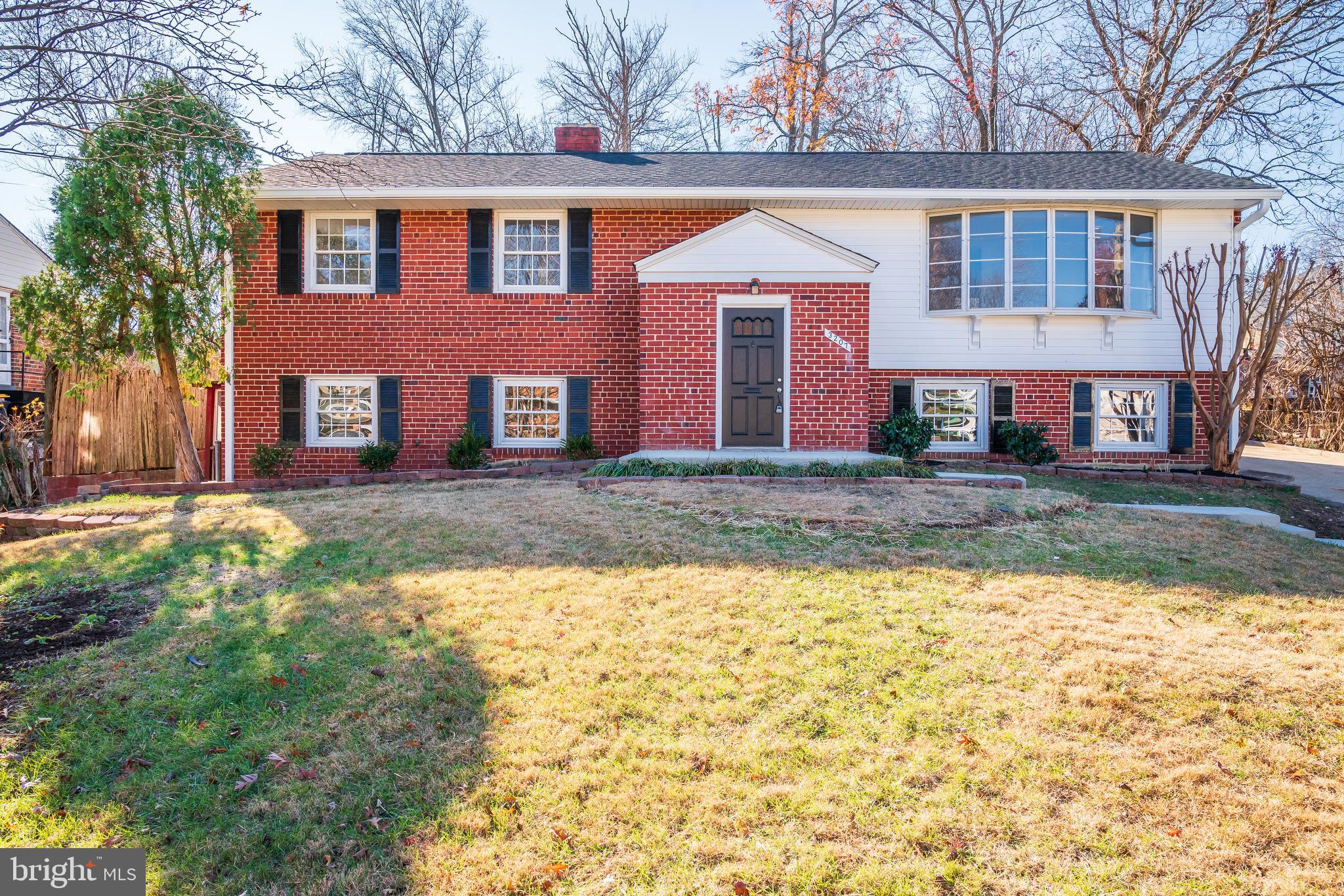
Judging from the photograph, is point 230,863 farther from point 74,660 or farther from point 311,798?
point 74,660

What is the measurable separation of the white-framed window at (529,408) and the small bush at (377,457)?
168 cm

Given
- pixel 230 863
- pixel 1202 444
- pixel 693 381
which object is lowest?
pixel 230 863

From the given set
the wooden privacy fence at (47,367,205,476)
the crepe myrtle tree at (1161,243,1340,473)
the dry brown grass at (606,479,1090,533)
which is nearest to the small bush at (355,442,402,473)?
the wooden privacy fence at (47,367,205,476)

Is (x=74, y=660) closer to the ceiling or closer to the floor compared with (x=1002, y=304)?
closer to the floor

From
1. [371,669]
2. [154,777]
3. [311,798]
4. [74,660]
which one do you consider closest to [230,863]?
[311,798]

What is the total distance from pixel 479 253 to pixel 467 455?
3.29 m

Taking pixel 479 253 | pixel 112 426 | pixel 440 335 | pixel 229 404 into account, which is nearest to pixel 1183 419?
pixel 479 253

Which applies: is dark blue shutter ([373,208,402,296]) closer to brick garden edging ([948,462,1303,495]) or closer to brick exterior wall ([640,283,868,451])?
brick exterior wall ([640,283,868,451])

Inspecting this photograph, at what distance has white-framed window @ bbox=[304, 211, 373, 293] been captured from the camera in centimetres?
1164

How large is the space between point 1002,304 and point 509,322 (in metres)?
7.86

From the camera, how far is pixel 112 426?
452 inches

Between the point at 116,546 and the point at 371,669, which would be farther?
the point at 116,546

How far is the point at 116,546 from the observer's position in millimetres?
6359

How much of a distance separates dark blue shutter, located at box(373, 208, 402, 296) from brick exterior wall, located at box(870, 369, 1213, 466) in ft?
25.8
